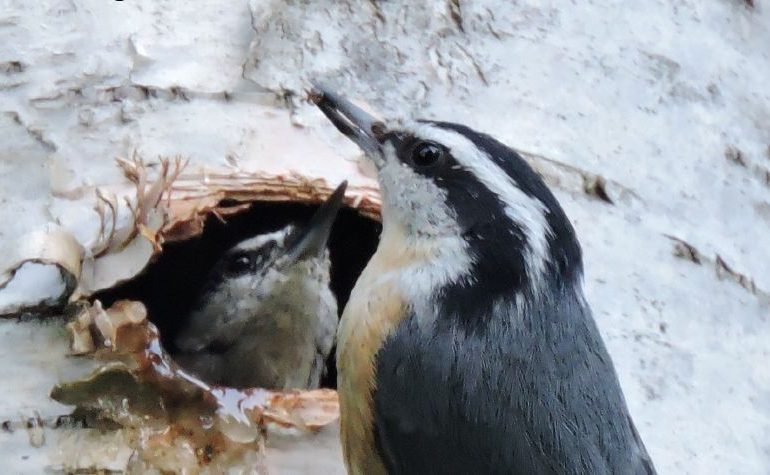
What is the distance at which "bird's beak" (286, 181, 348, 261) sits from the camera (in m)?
2.93

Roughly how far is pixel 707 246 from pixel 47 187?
57.9 inches

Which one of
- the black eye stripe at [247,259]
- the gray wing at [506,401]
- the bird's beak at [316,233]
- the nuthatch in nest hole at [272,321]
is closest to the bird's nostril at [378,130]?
the bird's beak at [316,233]

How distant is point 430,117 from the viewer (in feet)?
9.34

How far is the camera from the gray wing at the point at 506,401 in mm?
2223

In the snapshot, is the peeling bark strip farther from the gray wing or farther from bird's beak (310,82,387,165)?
bird's beak (310,82,387,165)

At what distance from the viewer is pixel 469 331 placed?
240cm

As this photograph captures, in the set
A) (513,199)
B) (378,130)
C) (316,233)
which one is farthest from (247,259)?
(513,199)

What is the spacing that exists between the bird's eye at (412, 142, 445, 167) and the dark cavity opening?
0.54 m

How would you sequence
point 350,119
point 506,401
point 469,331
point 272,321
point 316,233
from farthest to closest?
1. point 272,321
2. point 316,233
3. point 350,119
4. point 469,331
5. point 506,401

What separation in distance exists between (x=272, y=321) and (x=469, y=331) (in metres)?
1.15

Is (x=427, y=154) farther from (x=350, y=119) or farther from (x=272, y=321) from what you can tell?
(x=272, y=321)

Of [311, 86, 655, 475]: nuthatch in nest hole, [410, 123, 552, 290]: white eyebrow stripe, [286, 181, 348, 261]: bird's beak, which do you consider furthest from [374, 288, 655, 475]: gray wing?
[286, 181, 348, 261]: bird's beak

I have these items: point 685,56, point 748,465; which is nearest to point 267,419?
point 748,465

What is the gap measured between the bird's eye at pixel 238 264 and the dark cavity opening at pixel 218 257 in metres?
0.11
